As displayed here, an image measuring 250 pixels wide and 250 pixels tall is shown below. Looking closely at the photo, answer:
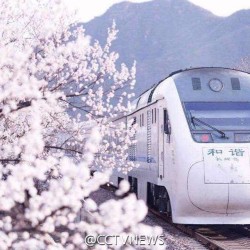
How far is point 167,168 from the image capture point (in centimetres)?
1254

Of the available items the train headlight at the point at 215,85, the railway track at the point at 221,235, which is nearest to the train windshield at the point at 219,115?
the train headlight at the point at 215,85

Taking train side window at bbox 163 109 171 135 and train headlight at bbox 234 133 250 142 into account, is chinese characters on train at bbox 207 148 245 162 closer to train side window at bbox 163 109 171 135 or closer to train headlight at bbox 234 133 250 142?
train headlight at bbox 234 133 250 142

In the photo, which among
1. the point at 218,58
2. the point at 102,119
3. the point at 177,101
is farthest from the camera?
the point at 218,58

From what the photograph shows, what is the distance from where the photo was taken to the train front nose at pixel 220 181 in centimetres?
1136

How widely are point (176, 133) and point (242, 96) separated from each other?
1.79m

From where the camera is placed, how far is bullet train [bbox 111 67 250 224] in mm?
11414

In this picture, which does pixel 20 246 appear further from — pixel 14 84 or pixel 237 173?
pixel 237 173

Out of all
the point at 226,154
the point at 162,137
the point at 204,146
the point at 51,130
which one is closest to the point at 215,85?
the point at 162,137

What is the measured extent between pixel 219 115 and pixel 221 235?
8.89 ft

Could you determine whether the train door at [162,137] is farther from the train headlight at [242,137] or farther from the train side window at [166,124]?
the train headlight at [242,137]

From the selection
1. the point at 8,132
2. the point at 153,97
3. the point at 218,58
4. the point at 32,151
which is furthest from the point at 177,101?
the point at 218,58

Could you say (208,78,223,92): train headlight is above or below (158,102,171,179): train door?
above

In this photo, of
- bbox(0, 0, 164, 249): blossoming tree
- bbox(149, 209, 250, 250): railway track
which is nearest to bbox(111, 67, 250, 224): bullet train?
bbox(149, 209, 250, 250): railway track

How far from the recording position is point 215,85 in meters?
12.8
